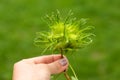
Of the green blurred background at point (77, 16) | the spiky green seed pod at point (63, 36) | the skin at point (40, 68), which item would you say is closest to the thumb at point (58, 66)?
the skin at point (40, 68)

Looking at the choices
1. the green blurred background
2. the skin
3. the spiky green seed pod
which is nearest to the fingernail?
Result: the skin

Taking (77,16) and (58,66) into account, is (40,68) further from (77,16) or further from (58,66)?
(77,16)

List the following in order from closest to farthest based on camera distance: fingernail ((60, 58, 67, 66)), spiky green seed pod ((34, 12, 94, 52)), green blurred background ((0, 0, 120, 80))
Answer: spiky green seed pod ((34, 12, 94, 52)), fingernail ((60, 58, 67, 66)), green blurred background ((0, 0, 120, 80))

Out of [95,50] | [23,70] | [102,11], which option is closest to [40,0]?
[102,11]

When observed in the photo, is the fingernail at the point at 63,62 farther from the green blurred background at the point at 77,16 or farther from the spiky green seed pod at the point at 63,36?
the green blurred background at the point at 77,16

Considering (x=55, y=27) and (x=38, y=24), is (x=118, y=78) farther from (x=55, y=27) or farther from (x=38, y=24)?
(x=55, y=27)

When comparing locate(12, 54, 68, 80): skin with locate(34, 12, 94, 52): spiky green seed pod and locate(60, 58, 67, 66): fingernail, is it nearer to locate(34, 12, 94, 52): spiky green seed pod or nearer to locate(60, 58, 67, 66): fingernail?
locate(60, 58, 67, 66): fingernail

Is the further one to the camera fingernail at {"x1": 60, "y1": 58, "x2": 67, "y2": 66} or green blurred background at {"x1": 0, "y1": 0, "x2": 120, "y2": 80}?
green blurred background at {"x1": 0, "y1": 0, "x2": 120, "y2": 80}
